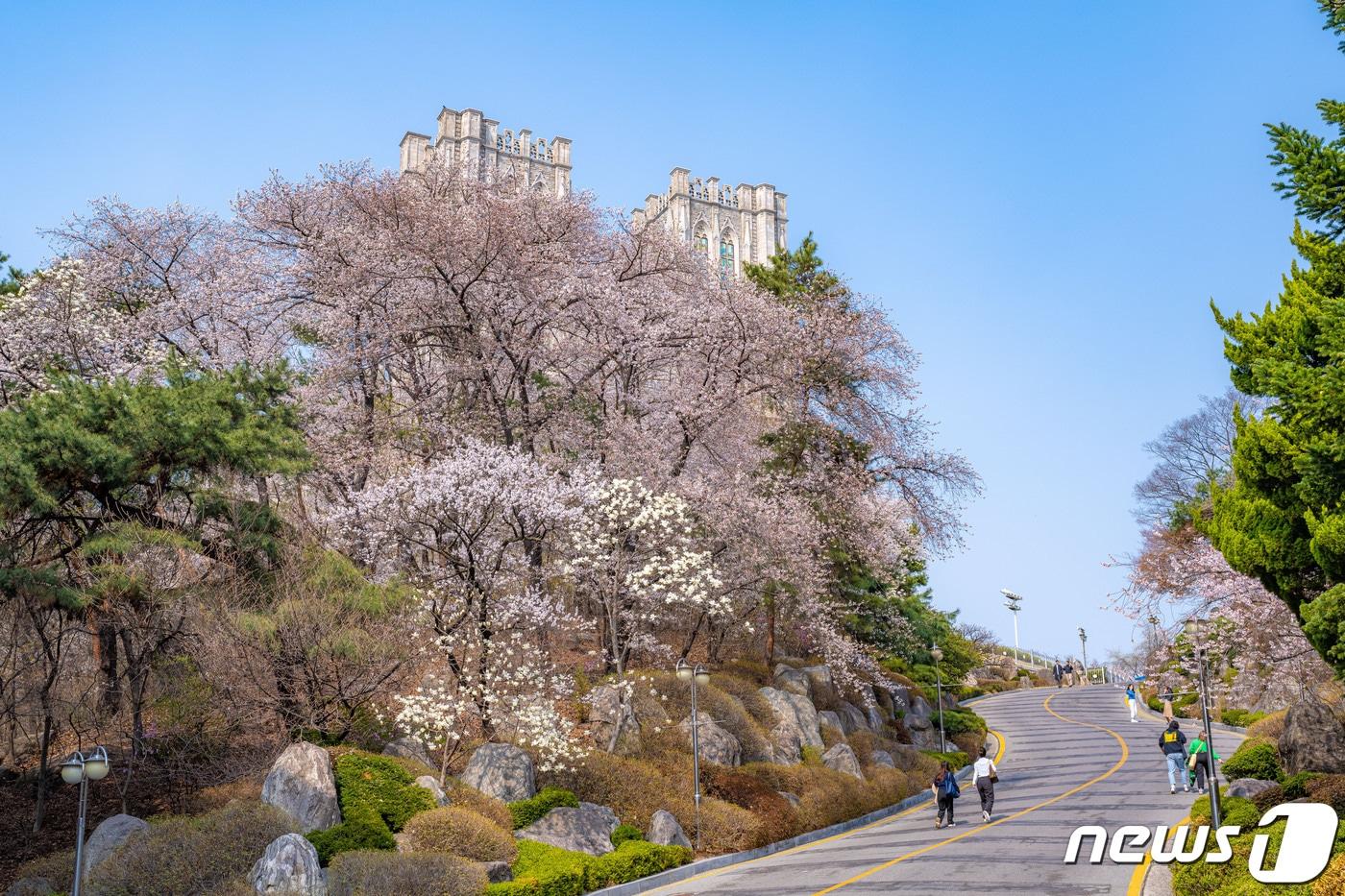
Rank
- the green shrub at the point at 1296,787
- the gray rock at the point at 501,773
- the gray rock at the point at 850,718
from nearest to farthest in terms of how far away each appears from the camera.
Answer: the green shrub at the point at 1296,787, the gray rock at the point at 501,773, the gray rock at the point at 850,718

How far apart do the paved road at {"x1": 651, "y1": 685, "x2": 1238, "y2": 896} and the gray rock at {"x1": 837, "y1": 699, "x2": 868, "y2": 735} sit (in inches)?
176

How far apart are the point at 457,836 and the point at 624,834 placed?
420cm

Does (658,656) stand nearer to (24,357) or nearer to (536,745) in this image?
(536,745)

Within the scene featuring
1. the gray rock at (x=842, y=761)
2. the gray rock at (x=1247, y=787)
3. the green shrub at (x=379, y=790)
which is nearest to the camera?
the green shrub at (x=379, y=790)

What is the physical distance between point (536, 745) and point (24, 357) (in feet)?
61.9

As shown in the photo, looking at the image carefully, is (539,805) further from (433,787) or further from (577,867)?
(577,867)

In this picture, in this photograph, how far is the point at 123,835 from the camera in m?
17.5

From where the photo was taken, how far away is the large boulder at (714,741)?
26312mm

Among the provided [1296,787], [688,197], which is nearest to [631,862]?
[1296,787]

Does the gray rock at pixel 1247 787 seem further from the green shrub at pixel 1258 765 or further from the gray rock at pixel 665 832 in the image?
the gray rock at pixel 665 832

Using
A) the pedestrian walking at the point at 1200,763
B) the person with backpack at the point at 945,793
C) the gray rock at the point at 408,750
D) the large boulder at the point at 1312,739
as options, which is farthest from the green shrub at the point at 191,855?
the large boulder at the point at 1312,739

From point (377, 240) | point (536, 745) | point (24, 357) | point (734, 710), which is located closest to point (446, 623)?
point (536, 745)

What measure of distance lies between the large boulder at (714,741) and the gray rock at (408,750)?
683 centimetres

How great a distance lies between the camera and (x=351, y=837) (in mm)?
17828
